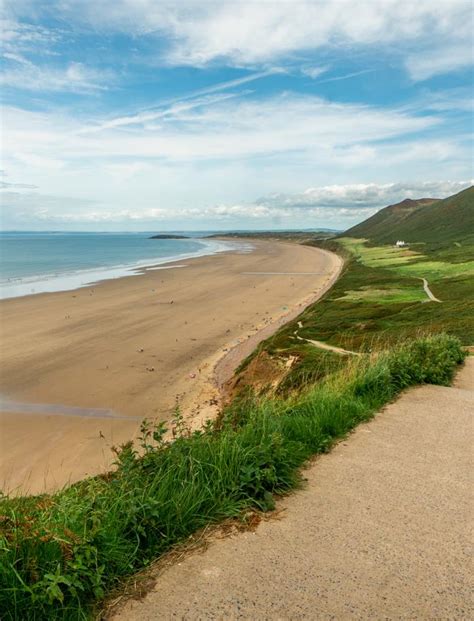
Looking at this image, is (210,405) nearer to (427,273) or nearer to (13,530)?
(13,530)

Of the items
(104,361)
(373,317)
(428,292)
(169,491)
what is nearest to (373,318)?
(373,317)

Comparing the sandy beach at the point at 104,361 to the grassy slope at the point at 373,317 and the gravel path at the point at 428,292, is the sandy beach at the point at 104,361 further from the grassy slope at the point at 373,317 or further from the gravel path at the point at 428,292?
the gravel path at the point at 428,292

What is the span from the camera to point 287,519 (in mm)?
4477

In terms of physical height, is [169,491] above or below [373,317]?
above

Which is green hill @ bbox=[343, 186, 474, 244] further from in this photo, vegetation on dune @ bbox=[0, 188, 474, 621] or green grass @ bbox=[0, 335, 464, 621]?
green grass @ bbox=[0, 335, 464, 621]

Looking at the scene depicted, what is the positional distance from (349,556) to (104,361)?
64.8 ft

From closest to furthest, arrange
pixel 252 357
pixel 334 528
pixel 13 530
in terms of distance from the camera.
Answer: pixel 13 530 → pixel 334 528 → pixel 252 357

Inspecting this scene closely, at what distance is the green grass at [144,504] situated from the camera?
3.28m

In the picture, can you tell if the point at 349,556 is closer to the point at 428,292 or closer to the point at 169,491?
the point at 169,491

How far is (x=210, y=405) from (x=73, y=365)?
28.6 feet

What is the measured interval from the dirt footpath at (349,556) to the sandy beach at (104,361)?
2708mm

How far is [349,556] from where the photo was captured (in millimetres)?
3941

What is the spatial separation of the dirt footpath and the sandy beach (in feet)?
8.88

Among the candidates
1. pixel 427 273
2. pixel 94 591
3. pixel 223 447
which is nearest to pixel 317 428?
pixel 223 447
